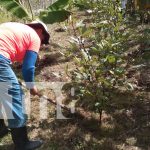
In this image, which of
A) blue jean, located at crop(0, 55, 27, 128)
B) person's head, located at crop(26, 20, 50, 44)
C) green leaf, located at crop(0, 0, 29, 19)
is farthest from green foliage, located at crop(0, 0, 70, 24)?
blue jean, located at crop(0, 55, 27, 128)

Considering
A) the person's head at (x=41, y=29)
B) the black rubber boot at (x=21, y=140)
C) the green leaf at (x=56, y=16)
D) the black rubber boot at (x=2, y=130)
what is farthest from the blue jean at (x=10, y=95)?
the green leaf at (x=56, y=16)

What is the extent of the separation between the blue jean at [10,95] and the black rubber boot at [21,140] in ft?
0.34

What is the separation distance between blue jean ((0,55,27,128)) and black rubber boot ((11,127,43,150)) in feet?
0.34

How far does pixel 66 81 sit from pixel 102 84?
1.81m

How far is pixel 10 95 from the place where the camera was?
4617mm

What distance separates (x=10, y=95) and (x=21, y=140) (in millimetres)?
572

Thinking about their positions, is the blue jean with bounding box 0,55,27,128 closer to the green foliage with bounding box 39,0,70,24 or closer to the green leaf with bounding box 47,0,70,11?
the green foliage with bounding box 39,0,70,24

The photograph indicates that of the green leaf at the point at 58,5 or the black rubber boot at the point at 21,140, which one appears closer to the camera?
the black rubber boot at the point at 21,140

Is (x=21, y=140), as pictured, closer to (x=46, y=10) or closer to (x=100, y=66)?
(x=100, y=66)

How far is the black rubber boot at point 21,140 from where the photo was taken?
4793mm

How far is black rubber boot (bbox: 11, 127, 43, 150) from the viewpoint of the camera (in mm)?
4793

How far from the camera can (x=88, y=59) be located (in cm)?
504

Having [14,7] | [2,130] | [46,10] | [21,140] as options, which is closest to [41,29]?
[21,140]

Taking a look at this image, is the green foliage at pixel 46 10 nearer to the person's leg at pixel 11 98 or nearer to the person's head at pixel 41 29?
the person's head at pixel 41 29
